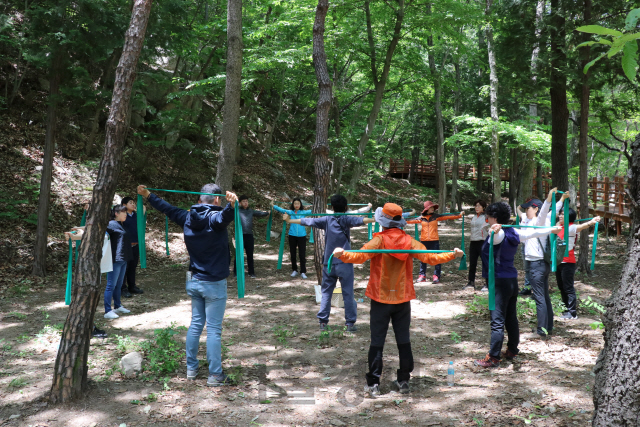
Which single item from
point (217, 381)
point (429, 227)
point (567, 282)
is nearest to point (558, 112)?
point (429, 227)

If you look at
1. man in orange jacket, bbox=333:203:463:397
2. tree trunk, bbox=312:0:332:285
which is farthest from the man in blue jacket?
tree trunk, bbox=312:0:332:285

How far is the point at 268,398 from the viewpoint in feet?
15.1

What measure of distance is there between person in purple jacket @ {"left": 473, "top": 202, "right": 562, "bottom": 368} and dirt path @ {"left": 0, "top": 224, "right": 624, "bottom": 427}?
0.70 feet

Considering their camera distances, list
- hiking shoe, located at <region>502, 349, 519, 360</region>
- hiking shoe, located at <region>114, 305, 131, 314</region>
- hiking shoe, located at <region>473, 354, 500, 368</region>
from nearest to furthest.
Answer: hiking shoe, located at <region>473, 354, 500, 368</region>, hiking shoe, located at <region>502, 349, 519, 360</region>, hiking shoe, located at <region>114, 305, 131, 314</region>

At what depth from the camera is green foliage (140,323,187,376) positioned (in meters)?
5.10

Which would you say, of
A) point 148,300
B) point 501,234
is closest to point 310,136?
point 148,300

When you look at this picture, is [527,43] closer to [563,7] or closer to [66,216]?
[563,7]

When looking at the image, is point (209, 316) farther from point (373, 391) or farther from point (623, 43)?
point (623, 43)

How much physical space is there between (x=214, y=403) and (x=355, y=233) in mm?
14579

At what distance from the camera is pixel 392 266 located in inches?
183

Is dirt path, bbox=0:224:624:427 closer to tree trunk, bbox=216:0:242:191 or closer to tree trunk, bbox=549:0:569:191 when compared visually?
tree trunk, bbox=216:0:242:191

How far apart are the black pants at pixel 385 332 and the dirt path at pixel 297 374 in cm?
27

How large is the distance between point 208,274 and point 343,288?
237 centimetres

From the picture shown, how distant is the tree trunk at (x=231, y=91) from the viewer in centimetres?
1001
